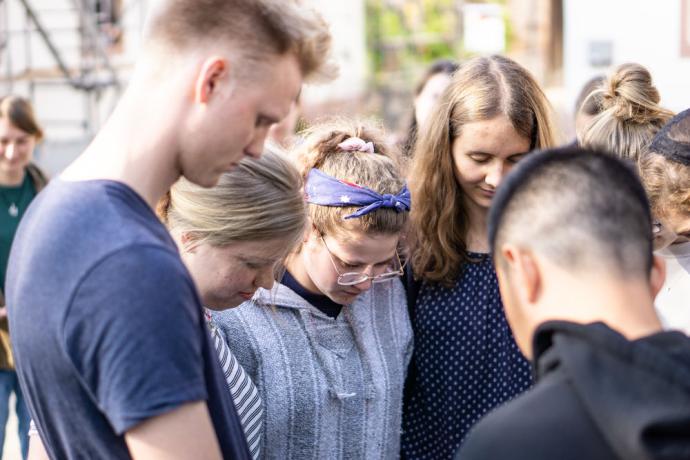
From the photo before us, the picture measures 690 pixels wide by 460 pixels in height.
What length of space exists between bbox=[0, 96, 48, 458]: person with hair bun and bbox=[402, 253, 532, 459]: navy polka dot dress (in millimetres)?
2659

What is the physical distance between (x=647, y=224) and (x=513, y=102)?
4.56 ft

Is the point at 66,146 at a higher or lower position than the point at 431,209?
lower

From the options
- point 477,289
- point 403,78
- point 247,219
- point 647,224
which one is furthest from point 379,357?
point 403,78

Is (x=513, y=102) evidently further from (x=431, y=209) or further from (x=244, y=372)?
(x=244, y=372)

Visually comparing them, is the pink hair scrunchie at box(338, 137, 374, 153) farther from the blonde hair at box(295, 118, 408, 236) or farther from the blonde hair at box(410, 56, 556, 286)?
the blonde hair at box(410, 56, 556, 286)

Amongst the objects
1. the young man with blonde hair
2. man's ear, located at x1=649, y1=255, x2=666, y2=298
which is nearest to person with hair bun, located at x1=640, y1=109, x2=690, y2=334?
man's ear, located at x1=649, y1=255, x2=666, y2=298

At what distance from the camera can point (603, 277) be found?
142cm

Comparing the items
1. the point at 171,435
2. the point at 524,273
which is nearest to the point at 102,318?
the point at 171,435

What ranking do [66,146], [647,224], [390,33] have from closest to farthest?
[647,224]
[66,146]
[390,33]

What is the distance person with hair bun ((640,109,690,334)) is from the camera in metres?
2.44

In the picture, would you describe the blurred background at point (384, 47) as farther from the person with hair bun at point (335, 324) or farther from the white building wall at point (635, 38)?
the person with hair bun at point (335, 324)

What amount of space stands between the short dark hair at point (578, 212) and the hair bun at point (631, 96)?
163 centimetres

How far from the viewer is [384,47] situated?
20172 mm

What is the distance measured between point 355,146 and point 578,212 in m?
1.34
